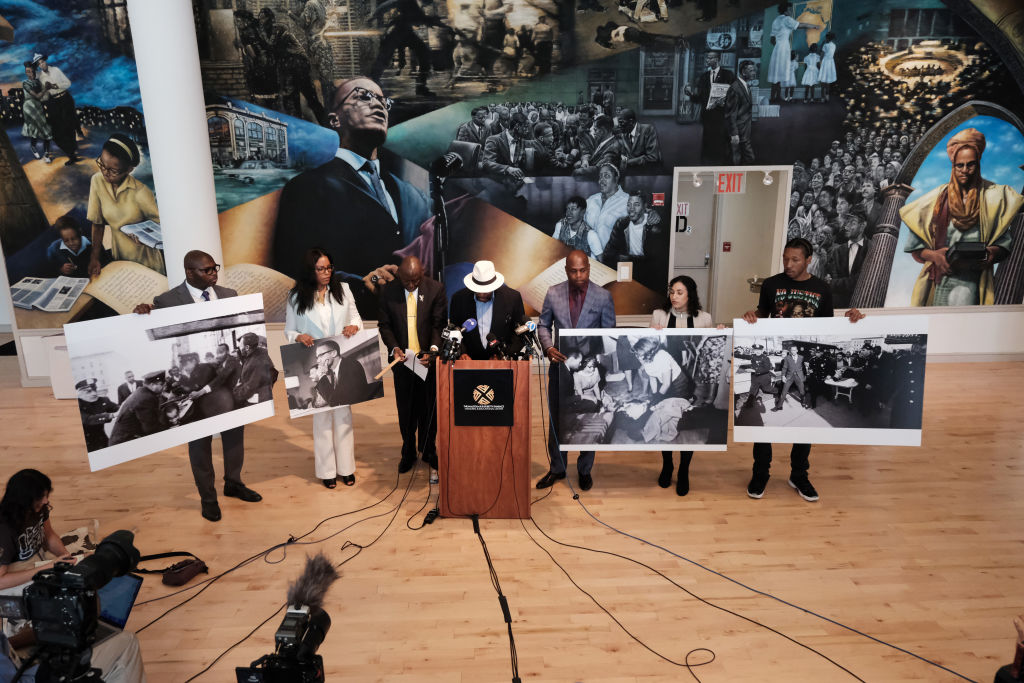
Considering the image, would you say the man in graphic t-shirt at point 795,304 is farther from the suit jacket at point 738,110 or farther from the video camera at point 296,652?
the video camera at point 296,652

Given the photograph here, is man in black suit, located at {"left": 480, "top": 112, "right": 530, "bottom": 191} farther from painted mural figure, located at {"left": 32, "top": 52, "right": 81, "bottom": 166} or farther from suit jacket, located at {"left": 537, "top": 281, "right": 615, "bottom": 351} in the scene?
painted mural figure, located at {"left": 32, "top": 52, "right": 81, "bottom": 166}

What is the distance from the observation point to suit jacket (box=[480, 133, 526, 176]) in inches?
303

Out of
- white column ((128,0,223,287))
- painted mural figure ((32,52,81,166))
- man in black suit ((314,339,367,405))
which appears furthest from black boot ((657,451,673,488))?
painted mural figure ((32,52,81,166))

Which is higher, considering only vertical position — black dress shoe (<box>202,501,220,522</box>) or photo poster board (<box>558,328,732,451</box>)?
photo poster board (<box>558,328,732,451</box>)

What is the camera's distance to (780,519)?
476 cm

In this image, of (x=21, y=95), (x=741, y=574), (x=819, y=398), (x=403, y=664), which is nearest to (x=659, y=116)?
(x=819, y=398)

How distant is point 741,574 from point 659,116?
553 centimetres

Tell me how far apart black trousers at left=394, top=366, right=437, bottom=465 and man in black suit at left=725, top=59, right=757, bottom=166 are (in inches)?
194

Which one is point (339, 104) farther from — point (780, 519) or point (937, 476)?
point (937, 476)

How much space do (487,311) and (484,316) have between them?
0.05 meters

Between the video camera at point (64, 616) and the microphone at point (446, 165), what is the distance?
247 inches

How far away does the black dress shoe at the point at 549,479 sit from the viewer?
5234 millimetres

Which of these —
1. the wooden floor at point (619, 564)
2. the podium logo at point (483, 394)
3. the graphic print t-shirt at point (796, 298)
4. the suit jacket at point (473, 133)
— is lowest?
the wooden floor at point (619, 564)

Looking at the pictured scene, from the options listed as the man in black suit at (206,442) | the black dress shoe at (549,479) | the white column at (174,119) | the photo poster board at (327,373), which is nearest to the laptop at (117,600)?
the man in black suit at (206,442)
